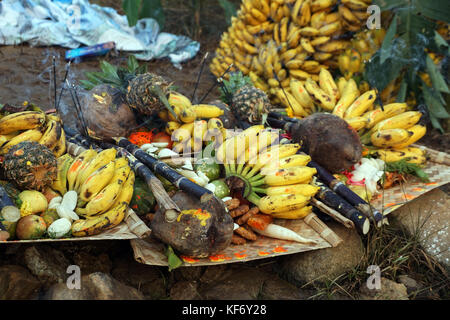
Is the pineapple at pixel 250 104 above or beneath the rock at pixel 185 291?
above

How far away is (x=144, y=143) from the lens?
3.37 m

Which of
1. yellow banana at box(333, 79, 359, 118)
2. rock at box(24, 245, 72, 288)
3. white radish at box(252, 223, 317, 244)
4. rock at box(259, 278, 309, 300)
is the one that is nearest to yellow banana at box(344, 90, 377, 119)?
yellow banana at box(333, 79, 359, 118)

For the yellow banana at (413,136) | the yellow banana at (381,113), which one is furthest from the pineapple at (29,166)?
→ the yellow banana at (413,136)

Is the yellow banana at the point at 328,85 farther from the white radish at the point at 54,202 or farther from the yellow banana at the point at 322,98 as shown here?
the white radish at the point at 54,202

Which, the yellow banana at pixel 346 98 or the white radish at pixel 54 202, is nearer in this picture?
the white radish at pixel 54 202

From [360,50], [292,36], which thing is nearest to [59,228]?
[292,36]

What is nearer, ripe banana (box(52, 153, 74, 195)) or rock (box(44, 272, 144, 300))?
rock (box(44, 272, 144, 300))

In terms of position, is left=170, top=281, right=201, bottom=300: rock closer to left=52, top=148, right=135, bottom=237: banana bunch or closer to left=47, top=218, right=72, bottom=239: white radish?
left=52, top=148, right=135, bottom=237: banana bunch

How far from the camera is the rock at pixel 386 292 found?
8.17ft

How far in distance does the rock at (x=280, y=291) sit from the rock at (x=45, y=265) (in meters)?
1.25

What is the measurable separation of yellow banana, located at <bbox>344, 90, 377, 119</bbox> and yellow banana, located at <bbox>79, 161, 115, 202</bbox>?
2.32 m

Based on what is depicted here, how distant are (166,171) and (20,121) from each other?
3.65 ft

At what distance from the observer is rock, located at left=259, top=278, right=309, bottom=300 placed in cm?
257
